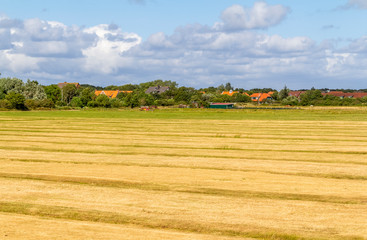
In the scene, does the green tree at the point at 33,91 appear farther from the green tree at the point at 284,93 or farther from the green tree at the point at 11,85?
the green tree at the point at 284,93

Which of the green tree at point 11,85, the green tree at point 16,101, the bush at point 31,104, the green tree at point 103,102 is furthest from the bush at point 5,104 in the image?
the green tree at point 103,102

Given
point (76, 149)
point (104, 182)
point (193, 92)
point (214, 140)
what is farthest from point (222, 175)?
point (193, 92)

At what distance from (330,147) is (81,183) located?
16636 millimetres

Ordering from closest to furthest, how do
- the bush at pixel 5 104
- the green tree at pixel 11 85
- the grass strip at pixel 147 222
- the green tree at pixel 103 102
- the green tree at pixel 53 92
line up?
the grass strip at pixel 147 222
the bush at pixel 5 104
the green tree at pixel 103 102
the green tree at pixel 11 85
the green tree at pixel 53 92

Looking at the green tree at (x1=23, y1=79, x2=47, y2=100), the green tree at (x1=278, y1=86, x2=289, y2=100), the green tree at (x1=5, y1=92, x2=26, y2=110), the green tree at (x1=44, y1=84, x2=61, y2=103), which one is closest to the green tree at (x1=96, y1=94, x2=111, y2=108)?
the green tree at (x1=23, y1=79, x2=47, y2=100)

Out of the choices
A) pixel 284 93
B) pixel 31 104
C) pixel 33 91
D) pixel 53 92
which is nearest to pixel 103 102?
pixel 33 91

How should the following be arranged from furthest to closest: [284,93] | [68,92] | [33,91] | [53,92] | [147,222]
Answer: [284,93] < [68,92] < [53,92] < [33,91] < [147,222]

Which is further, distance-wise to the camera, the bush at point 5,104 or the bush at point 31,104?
the bush at point 31,104

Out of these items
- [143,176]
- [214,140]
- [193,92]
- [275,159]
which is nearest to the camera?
[143,176]

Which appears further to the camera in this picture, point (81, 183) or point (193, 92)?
point (193, 92)

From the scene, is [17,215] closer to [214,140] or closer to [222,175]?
[222,175]

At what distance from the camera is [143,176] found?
676 inches

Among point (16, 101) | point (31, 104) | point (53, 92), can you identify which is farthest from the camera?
point (53, 92)

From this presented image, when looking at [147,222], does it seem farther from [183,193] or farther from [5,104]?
[5,104]
